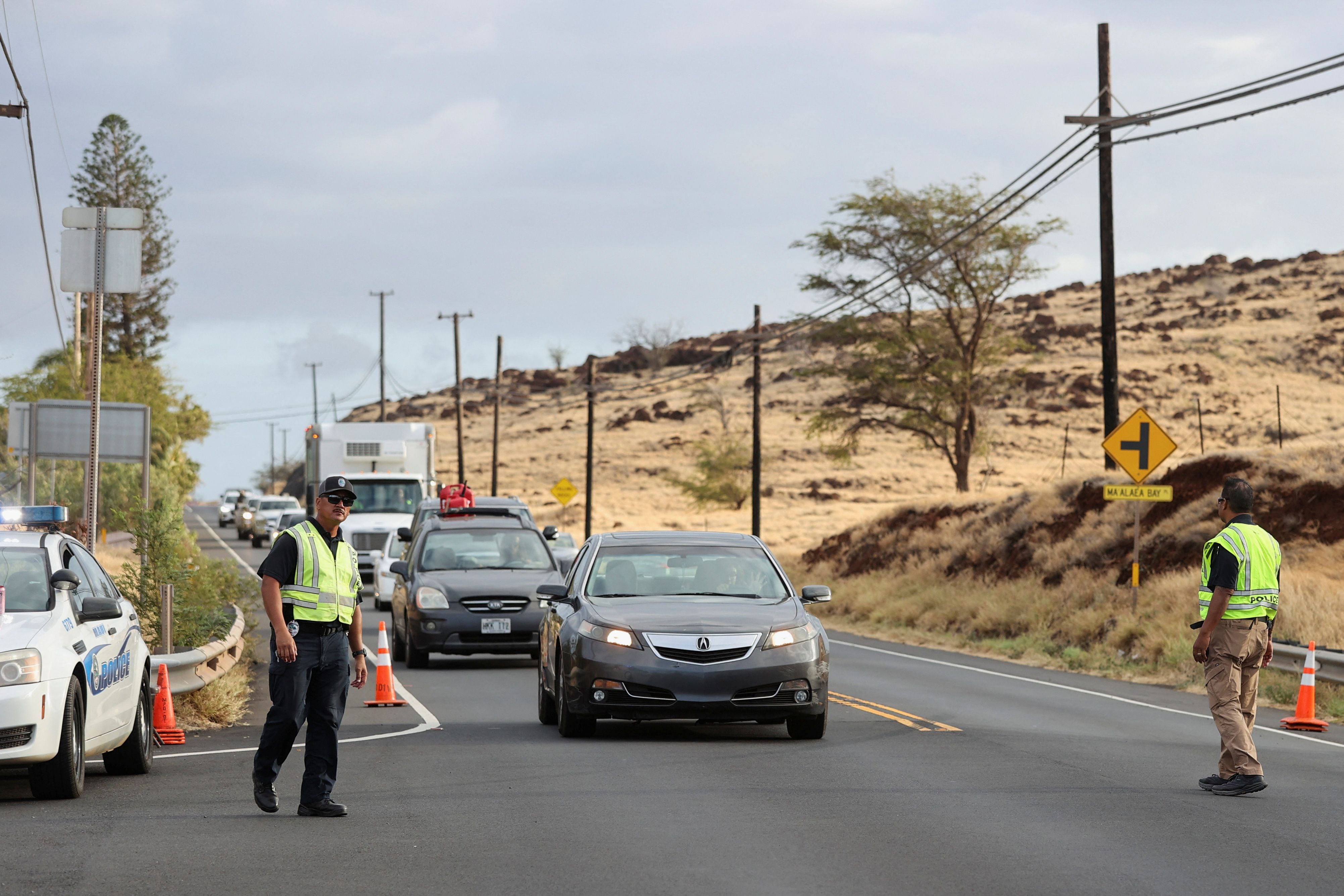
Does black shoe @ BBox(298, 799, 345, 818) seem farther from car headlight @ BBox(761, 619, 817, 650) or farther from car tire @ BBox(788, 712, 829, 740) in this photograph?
car tire @ BBox(788, 712, 829, 740)

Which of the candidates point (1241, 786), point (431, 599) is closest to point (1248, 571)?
point (1241, 786)

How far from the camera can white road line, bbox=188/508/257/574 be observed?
144 ft

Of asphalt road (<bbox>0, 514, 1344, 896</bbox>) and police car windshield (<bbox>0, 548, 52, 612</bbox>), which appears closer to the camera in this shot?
asphalt road (<bbox>0, 514, 1344, 896</bbox>)

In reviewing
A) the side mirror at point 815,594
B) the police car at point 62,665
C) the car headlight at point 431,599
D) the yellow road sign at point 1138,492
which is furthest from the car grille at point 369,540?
the police car at point 62,665

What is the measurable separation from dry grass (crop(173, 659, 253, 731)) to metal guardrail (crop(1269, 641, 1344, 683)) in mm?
9745

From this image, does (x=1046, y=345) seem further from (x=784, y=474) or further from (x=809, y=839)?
(x=809, y=839)

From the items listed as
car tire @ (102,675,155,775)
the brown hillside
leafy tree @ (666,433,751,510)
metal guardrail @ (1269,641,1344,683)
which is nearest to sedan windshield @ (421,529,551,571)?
metal guardrail @ (1269,641,1344,683)

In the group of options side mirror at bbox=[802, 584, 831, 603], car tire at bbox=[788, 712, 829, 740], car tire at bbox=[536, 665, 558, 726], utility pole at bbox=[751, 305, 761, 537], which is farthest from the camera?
utility pole at bbox=[751, 305, 761, 537]

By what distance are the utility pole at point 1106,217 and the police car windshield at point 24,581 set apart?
20.0 m

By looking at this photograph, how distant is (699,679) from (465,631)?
26.1 feet

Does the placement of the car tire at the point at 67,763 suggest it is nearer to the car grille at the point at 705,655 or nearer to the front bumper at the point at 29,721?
the front bumper at the point at 29,721

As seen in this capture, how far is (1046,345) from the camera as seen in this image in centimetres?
10519

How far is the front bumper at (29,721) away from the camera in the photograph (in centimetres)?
866

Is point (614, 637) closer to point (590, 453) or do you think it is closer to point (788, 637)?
point (788, 637)
